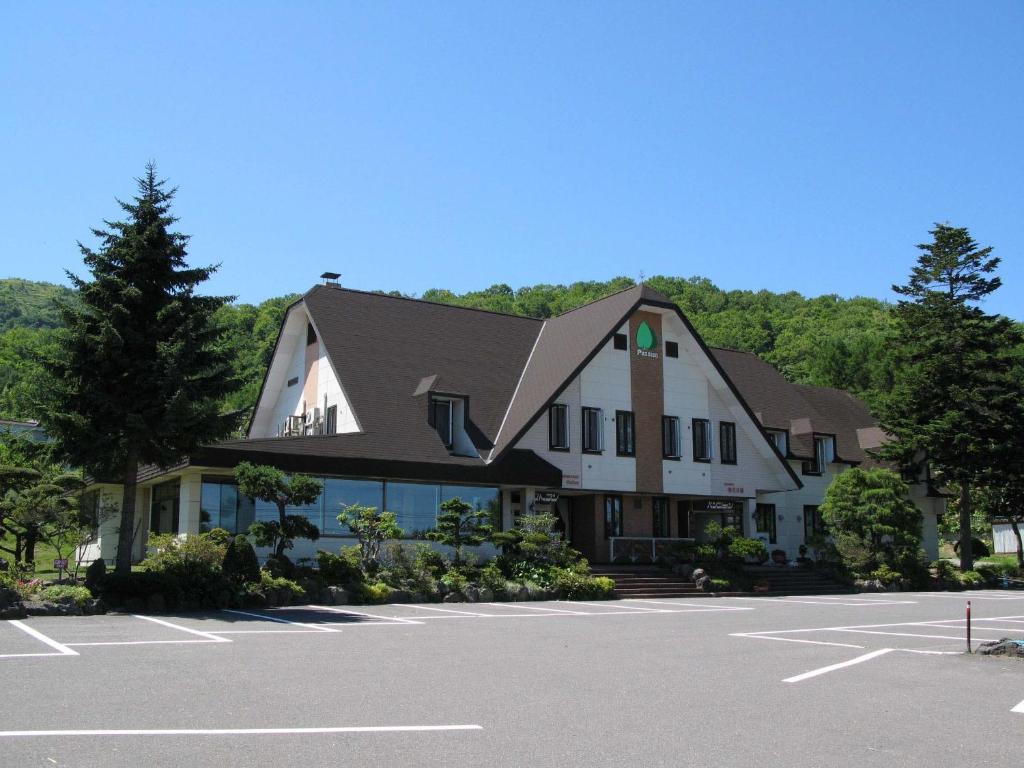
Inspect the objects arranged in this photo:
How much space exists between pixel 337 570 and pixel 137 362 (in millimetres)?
6451

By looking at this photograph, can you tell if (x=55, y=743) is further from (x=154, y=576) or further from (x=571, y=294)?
(x=571, y=294)

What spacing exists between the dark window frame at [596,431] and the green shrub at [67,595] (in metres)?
16.7

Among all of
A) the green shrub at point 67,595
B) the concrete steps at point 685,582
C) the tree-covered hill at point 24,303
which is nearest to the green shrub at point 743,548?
the concrete steps at point 685,582

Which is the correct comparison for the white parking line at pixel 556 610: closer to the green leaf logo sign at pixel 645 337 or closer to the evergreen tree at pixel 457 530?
the evergreen tree at pixel 457 530

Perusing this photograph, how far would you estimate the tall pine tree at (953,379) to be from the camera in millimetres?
37438

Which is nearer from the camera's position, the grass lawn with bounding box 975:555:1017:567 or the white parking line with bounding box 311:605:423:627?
the white parking line with bounding box 311:605:423:627

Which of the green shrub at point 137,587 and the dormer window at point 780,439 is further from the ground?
the dormer window at point 780,439

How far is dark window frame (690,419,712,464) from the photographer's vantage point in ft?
111

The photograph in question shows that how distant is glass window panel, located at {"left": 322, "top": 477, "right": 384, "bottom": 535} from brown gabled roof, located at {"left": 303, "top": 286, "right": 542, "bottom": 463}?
1.02 metres

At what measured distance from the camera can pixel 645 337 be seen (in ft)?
109

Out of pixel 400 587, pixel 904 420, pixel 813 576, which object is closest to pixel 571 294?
pixel 904 420

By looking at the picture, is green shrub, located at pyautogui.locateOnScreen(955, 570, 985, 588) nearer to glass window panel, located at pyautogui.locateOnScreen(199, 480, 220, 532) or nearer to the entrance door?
the entrance door

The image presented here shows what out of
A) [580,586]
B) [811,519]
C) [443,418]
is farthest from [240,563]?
[811,519]

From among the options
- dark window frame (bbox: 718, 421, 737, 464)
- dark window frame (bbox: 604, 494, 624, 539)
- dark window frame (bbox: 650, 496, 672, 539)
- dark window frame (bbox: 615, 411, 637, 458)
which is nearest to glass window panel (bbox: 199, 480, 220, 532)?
dark window frame (bbox: 604, 494, 624, 539)
